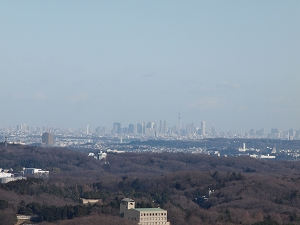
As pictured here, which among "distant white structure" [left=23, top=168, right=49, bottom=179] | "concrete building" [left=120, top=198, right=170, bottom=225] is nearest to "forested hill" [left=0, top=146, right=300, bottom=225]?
"concrete building" [left=120, top=198, right=170, bottom=225]

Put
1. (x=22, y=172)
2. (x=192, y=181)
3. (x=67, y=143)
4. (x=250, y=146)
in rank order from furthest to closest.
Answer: (x=67, y=143), (x=250, y=146), (x=22, y=172), (x=192, y=181)

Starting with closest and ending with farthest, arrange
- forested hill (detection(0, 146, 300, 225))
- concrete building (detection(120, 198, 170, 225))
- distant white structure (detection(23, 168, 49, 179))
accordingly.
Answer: concrete building (detection(120, 198, 170, 225)), forested hill (detection(0, 146, 300, 225)), distant white structure (detection(23, 168, 49, 179))

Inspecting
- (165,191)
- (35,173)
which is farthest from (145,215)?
(35,173)

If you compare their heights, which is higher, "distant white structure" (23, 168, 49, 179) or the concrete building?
"distant white structure" (23, 168, 49, 179)

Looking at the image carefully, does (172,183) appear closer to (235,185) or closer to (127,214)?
(235,185)

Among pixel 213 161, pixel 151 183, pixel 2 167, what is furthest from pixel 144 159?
pixel 151 183

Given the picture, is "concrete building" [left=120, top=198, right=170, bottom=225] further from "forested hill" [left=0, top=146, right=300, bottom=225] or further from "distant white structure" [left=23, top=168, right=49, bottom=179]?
"distant white structure" [left=23, top=168, right=49, bottom=179]

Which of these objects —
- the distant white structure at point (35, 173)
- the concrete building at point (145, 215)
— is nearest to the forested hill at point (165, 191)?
the concrete building at point (145, 215)
